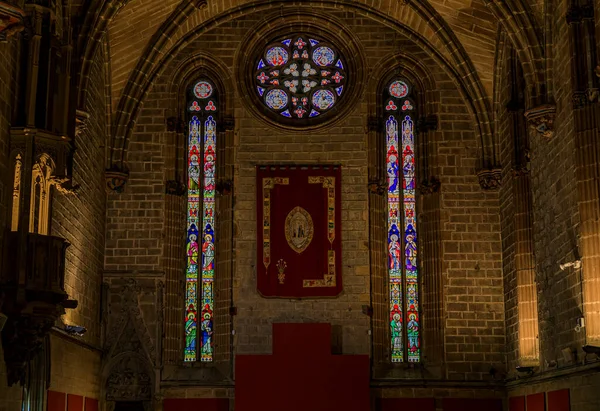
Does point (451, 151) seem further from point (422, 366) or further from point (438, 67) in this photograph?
point (422, 366)

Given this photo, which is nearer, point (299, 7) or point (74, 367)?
point (74, 367)

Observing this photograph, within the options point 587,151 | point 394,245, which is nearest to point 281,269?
point 394,245

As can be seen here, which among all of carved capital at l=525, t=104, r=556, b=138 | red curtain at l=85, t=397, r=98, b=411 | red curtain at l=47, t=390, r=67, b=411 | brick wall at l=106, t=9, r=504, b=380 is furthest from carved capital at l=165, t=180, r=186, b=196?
carved capital at l=525, t=104, r=556, b=138

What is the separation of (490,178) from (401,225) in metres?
A: 1.97

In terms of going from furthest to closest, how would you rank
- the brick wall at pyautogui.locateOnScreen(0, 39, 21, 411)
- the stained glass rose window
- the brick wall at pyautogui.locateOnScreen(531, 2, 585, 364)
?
the stained glass rose window
the brick wall at pyautogui.locateOnScreen(531, 2, 585, 364)
the brick wall at pyautogui.locateOnScreen(0, 39, 21, 411)

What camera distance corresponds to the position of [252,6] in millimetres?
20703

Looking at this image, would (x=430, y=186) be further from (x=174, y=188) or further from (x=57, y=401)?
(x=57, y=401)

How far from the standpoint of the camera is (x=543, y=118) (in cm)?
1605

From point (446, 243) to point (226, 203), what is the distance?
14.4 ft

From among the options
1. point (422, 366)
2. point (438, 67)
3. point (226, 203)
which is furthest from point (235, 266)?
point (438, 67)

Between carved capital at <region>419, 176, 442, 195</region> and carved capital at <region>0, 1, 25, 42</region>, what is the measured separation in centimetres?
1063

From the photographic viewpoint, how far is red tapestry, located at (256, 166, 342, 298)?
19812 millimetres

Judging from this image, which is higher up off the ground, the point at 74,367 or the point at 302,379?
the point at 74,367

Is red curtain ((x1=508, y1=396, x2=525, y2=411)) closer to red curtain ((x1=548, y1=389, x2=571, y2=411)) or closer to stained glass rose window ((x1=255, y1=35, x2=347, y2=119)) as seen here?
red curtain ((x1=548, y1=389, x2=571, y2=411))
